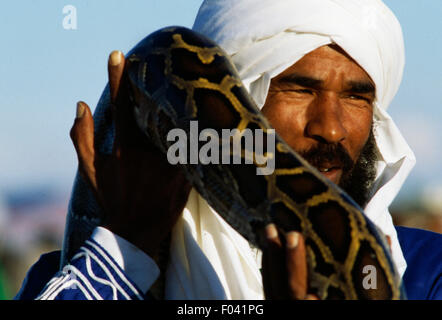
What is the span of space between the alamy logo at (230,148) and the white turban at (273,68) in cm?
41

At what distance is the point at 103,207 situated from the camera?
8.17 feet

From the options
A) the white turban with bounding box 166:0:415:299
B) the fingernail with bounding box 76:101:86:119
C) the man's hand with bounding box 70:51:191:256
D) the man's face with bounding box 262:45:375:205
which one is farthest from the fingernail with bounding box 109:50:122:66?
the man's face with bounding box 262:45:375:205

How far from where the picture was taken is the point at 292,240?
184 cm

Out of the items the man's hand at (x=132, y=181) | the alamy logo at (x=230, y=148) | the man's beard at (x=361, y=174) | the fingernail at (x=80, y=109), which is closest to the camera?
the alamy logo at (x=230, y=148)

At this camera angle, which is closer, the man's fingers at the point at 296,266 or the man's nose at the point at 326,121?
the man's fingers at the point at 296,266

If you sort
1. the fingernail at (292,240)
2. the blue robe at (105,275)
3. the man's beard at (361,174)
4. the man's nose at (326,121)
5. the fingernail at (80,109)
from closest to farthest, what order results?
the fingernail at (292,240), the blue robe at (105,275), the fingernail at (80,109), the man's nose at (326,121), the man's beard at (361,174)

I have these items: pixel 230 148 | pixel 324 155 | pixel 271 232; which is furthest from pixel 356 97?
pixel 271 232

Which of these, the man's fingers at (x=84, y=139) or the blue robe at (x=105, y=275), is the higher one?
the man's fingers at (x=84, y=139)

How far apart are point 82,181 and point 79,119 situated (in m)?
0.29

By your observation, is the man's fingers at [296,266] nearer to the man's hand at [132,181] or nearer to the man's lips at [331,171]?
the man's hand at [132,181]

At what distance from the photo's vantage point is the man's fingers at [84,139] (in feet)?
8.32

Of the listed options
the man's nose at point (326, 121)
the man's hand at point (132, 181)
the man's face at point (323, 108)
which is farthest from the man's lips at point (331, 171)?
the man's hand at point (132, 181)
